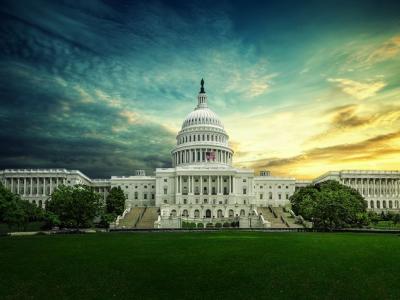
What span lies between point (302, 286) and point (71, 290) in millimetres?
11556

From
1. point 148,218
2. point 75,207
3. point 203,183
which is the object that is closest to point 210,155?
point 203,183

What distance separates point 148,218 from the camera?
130 m

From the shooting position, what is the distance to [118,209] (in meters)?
137

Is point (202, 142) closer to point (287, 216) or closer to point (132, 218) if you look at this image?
point (287, 216)

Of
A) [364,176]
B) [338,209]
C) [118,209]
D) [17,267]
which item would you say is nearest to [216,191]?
[118,209]

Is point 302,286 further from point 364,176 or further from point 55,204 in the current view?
point 364,176

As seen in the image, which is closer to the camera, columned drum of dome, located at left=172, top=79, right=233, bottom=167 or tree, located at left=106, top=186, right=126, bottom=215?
tree, located at left=106, top=186, right=126, bottom=215

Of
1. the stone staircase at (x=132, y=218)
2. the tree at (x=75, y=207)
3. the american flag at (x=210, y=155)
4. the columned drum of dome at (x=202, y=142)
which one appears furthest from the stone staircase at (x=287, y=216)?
the tree at (x=75, y=207)

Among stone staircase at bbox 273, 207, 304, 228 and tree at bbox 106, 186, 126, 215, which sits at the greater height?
tree at bbox 106, 186, 126, 215

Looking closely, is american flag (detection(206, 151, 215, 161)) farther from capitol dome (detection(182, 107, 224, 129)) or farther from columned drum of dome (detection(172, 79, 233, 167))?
capitol dome (detection(182, 107, 224, 129))

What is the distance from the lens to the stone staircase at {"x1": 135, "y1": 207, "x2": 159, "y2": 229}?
388ft

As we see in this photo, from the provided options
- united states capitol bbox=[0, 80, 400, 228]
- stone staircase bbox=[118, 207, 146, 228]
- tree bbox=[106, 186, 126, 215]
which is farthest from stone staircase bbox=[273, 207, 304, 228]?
tree bbox=[106, 186, 126, 215]

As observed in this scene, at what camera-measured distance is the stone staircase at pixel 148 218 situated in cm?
11819

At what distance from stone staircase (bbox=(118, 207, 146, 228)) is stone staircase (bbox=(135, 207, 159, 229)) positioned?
1082 millimetres
